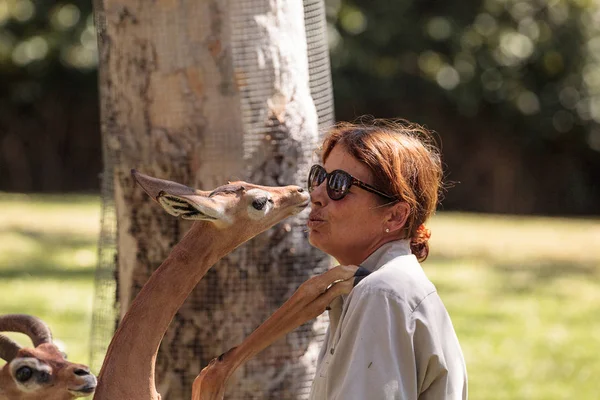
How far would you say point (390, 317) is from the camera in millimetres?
2678

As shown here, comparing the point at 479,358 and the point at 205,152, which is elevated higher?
the point at 205,152

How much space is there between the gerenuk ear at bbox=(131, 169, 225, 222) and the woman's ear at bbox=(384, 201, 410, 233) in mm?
513

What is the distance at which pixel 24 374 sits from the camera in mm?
3340

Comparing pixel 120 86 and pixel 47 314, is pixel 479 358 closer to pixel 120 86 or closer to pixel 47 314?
pixel 47 314

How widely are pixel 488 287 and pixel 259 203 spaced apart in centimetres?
813

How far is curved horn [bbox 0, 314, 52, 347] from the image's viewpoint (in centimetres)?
352

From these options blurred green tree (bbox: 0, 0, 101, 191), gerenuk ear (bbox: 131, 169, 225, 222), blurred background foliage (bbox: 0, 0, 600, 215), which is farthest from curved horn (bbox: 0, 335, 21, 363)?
blurred green tree (bbox: 0, 0, 101, 191)

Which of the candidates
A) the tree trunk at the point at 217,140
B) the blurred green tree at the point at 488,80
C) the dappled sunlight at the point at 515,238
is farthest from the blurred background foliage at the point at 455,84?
the tree trunk at the point at 217,140

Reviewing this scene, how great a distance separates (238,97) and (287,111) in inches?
8.6

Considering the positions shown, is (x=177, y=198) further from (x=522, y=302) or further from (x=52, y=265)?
(x=52, y=265)

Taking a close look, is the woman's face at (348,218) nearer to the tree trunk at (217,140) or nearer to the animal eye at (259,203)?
the animal eye at (259,203)

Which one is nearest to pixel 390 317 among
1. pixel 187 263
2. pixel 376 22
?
pixel 187 263

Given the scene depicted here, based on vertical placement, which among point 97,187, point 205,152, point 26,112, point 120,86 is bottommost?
point 97,187

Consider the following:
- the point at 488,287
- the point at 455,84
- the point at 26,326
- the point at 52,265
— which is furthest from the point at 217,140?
the point at 455,84
